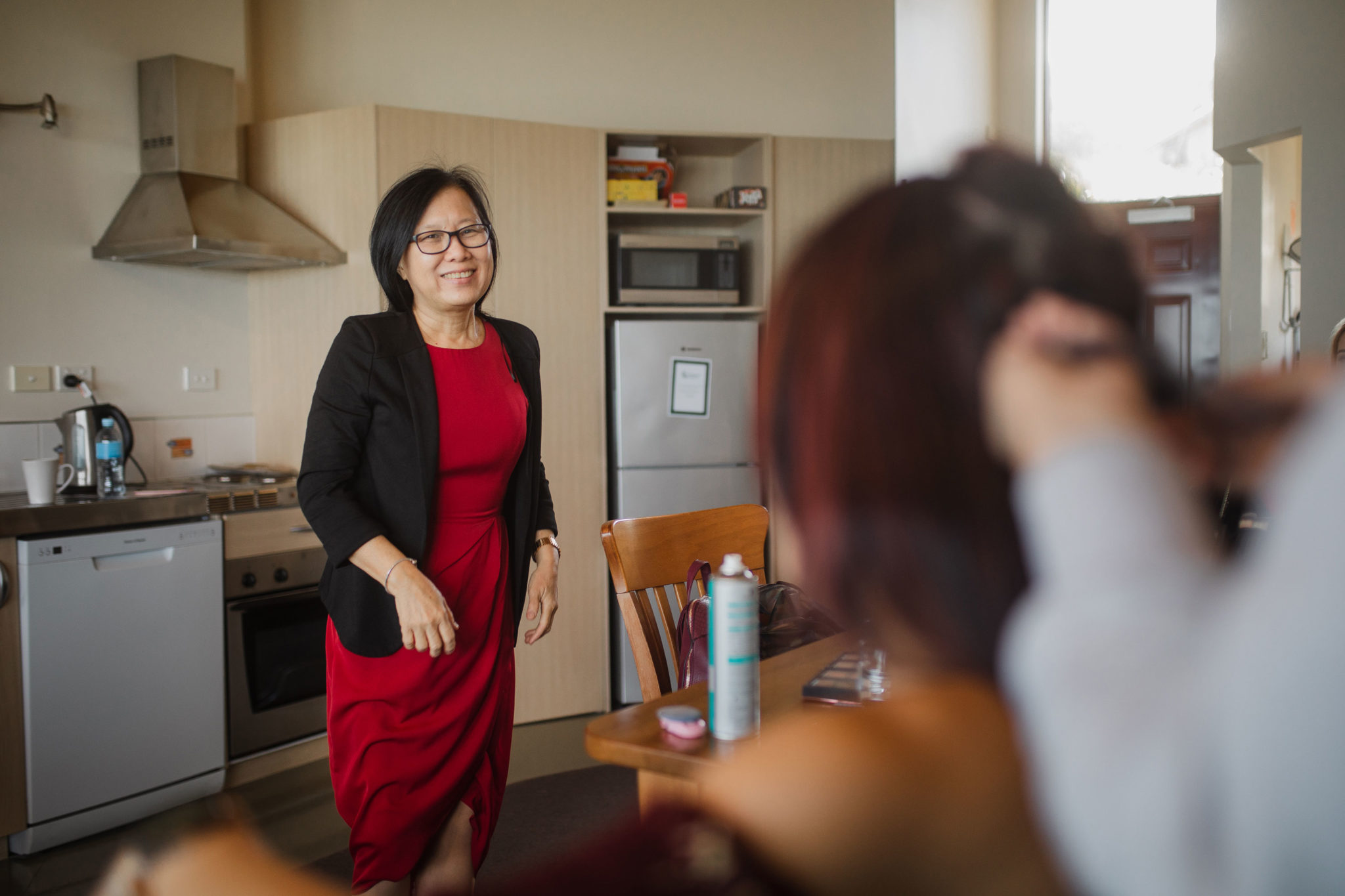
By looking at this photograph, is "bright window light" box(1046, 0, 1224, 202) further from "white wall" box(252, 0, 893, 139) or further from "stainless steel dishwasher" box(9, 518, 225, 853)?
"stainless steel dishwasher" box(9, 518, 225, 853)

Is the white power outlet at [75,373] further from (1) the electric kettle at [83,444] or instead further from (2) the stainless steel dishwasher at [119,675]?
(2) the stainless steel dishwasher at [119,675]

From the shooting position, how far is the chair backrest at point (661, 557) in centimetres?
161

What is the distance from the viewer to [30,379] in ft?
10.1

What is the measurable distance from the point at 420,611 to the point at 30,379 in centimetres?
229

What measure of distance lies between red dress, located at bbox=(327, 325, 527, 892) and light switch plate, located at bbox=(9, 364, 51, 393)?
2.01 m

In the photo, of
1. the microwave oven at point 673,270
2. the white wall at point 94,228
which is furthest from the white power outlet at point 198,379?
the microwave oven at point 673,270

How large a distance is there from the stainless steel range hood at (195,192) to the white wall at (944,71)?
2.78 meters

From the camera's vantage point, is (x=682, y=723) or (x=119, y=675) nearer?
(x=682, y=723)

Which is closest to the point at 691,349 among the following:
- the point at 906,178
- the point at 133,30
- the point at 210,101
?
the point at 210,101

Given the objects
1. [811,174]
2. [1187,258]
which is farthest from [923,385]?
[1187,258]

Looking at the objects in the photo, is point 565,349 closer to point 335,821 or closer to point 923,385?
point 335,821

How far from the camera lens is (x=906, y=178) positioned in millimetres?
430

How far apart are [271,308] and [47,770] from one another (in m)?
1.77

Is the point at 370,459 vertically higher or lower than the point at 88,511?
higher
